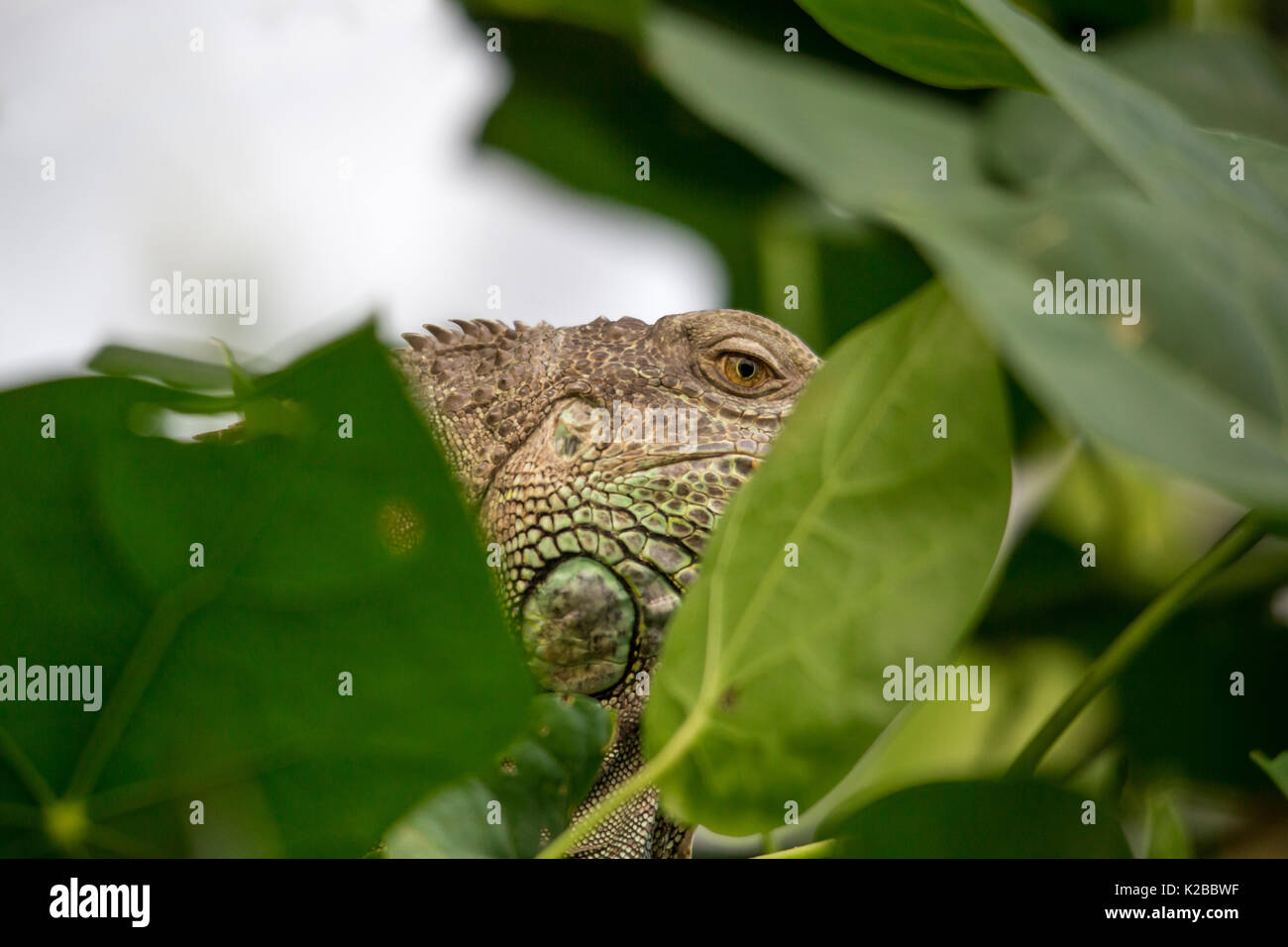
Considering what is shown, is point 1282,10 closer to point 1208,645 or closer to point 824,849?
point 1208,645

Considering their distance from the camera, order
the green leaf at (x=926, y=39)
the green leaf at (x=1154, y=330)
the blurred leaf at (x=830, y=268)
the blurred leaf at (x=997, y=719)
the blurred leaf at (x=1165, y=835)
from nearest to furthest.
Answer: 1. the green leaf at (x=1154, y=330)
2. the green leaf at (x=926, y=39)
3. the blurred leaf at (x=1165, y=835)
4. the blurred leaf at (x=830, y=268)
5. the blurred leaf at (x=997, y=719)

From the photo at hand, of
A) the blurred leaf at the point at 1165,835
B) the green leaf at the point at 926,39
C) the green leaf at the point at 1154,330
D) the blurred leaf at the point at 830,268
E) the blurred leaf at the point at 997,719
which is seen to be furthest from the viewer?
the blurred leaf at the point at 997,719

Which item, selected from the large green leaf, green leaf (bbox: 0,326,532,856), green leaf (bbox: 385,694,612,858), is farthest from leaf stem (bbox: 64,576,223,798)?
the large green leaf

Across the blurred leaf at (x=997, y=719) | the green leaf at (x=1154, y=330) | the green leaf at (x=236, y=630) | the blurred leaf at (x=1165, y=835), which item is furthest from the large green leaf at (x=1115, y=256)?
the blurred leaf at (x=997, y=719)

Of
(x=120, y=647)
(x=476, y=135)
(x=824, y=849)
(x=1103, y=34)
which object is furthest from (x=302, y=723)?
(x=1103, y=34)

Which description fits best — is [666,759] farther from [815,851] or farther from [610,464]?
[610,464]

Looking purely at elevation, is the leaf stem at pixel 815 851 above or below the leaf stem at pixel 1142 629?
below

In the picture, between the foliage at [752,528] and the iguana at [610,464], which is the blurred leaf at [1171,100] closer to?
the foliage at [752,528]
